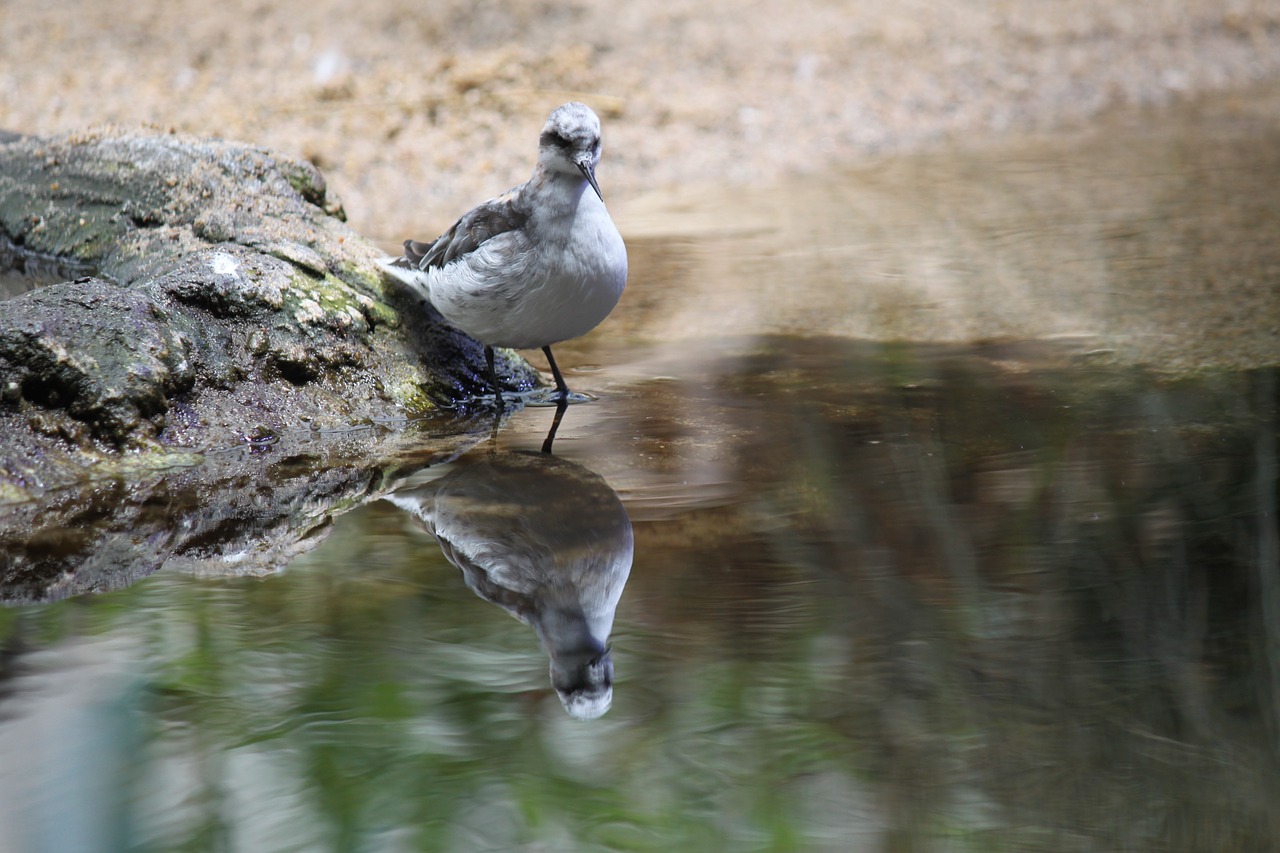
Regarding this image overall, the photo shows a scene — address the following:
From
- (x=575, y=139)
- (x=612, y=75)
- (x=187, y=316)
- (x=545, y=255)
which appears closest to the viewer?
(x=575, y=139)

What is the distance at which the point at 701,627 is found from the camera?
118 inches

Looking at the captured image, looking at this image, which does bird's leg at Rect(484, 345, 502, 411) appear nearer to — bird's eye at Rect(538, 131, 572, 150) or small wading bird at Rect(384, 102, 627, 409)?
small wading bird at Rect(384, 102, 627, 409)

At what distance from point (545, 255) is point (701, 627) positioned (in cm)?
199

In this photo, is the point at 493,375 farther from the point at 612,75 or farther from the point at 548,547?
the point at 612,75

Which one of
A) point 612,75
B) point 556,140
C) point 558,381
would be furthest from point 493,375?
point 612,75

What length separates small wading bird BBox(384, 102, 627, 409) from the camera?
4.52 metres

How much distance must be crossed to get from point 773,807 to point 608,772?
1.14ft

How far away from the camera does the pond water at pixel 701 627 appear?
7.89 feet

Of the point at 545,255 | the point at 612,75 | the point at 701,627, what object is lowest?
the point at 701,627

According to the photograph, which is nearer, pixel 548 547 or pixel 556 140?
pixel 548 547

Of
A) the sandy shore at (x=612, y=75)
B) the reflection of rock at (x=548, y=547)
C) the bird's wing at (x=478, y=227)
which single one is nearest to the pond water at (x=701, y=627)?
the reflection of rock at (x=548, y=547)

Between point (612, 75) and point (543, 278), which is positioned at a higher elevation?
point (612, 75)

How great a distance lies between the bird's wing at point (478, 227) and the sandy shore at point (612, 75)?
383cm

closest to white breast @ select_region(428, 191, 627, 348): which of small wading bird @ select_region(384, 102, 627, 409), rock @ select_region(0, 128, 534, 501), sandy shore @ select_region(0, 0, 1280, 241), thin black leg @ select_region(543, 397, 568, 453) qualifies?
small wading bird @ select_region(384, 102, 627, 409)
